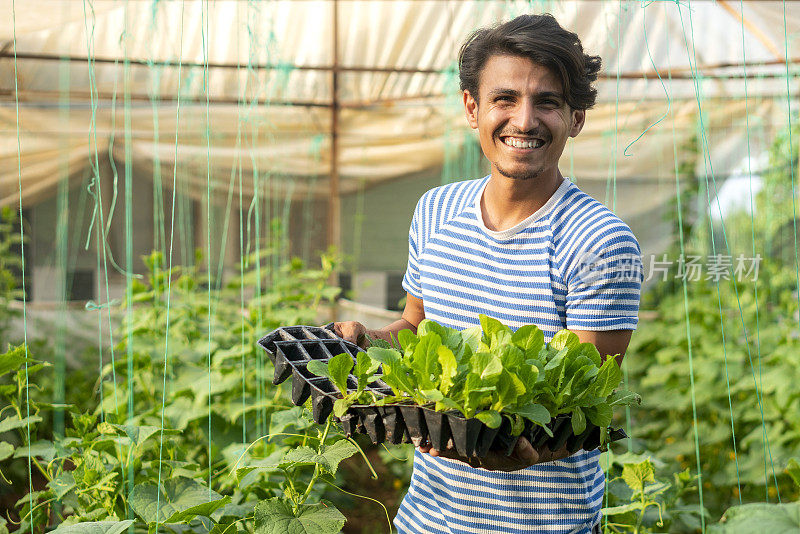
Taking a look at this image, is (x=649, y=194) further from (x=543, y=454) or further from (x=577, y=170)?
(x=543, y=454)

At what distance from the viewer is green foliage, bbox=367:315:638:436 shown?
850 millimetres

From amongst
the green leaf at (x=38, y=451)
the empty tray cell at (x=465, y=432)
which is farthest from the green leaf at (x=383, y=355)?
the green leaf at (x=38, y=451)

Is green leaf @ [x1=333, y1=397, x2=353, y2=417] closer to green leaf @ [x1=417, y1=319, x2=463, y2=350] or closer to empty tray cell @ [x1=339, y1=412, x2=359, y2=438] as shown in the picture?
empty tray cell @ [x1=339, y1=412, x2=359, y2=438]

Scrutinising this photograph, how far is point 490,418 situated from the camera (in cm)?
83

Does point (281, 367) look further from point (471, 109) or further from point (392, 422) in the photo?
point (471, 109)

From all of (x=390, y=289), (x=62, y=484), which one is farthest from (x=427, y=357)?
(x=390, y=289)

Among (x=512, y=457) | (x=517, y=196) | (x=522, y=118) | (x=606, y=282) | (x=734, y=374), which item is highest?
(x=522, y=118)

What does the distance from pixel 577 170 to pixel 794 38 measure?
1.77 metres

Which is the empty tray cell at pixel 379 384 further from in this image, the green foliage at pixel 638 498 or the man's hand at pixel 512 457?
the green foliage at pixel 638 498

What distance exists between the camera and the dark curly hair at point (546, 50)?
1.09 metres

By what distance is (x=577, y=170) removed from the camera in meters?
5.11

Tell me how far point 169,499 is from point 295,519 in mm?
288

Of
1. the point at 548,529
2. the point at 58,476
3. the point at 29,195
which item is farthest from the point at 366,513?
the point at 29,195

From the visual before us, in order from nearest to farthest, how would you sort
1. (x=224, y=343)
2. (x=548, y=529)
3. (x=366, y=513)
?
1. (x=548, y=529)
2. (x=224, y=343)
3. (x=366, y=513)
